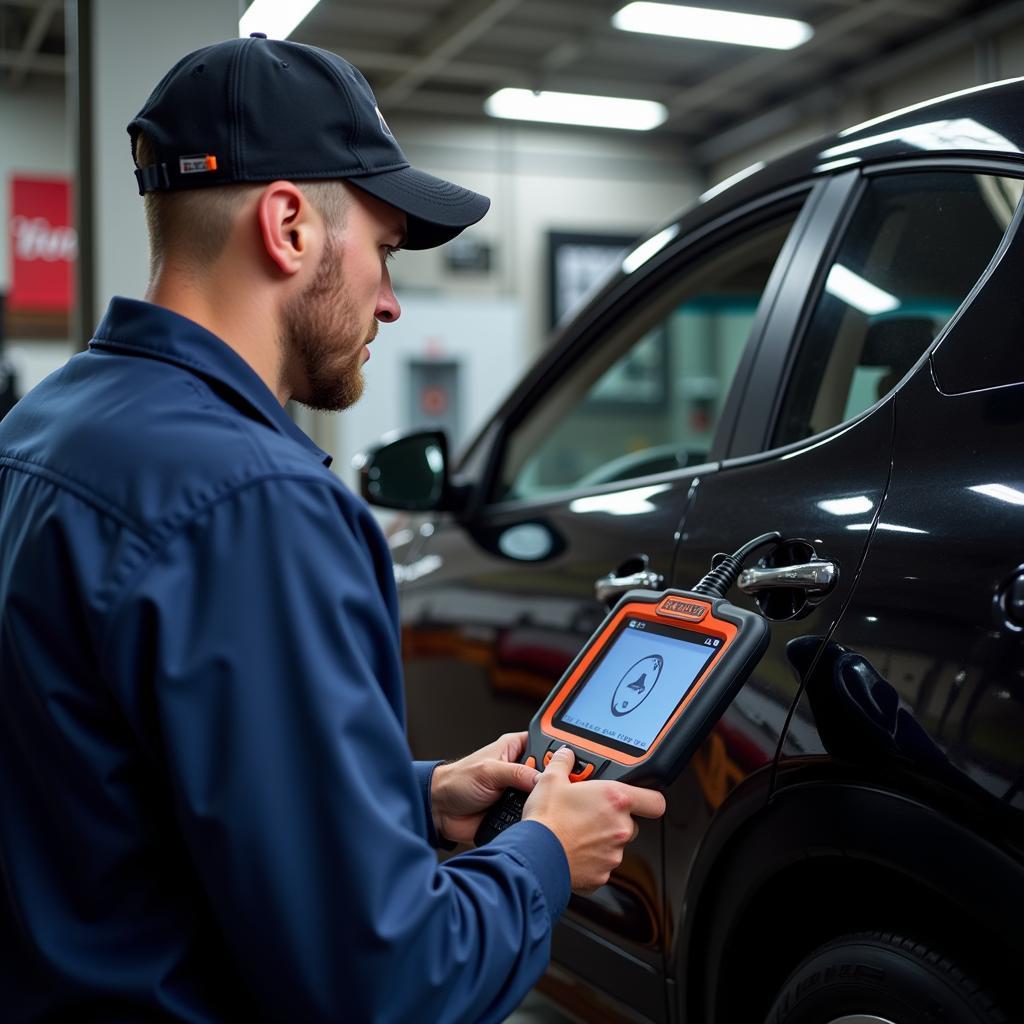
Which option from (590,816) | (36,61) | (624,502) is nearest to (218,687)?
(590,816)

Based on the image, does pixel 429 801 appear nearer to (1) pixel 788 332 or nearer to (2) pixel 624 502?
(2) pixel 624 502

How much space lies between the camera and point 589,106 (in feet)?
31.2

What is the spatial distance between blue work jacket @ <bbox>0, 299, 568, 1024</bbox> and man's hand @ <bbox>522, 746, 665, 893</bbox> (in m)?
0.13

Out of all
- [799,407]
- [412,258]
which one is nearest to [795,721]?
[799,407]

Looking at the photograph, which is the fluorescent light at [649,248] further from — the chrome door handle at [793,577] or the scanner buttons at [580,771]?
Answer: the scanner buttons at [580,771]

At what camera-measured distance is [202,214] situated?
106cm

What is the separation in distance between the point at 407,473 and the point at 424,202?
1.24 m

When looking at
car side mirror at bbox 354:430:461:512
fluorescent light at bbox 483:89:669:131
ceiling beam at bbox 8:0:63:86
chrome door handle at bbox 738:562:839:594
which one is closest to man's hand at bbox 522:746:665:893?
chrome door handle at bbox 738:562:839:594

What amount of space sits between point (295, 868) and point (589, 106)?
9.30m

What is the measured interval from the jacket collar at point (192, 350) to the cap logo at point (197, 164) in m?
0.12

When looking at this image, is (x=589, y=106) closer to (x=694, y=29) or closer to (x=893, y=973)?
(x=694, y=29)

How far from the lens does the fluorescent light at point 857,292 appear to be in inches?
65.6

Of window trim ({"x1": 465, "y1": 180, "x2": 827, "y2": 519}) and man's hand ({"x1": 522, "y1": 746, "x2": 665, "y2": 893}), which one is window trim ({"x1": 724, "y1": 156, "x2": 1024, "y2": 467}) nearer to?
window trim ({"x1": 465, "y1": 180, "x2": 827, "y2": 519})

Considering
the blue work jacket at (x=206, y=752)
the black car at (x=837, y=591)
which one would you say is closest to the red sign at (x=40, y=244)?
the black car at (x=837, y=591)
